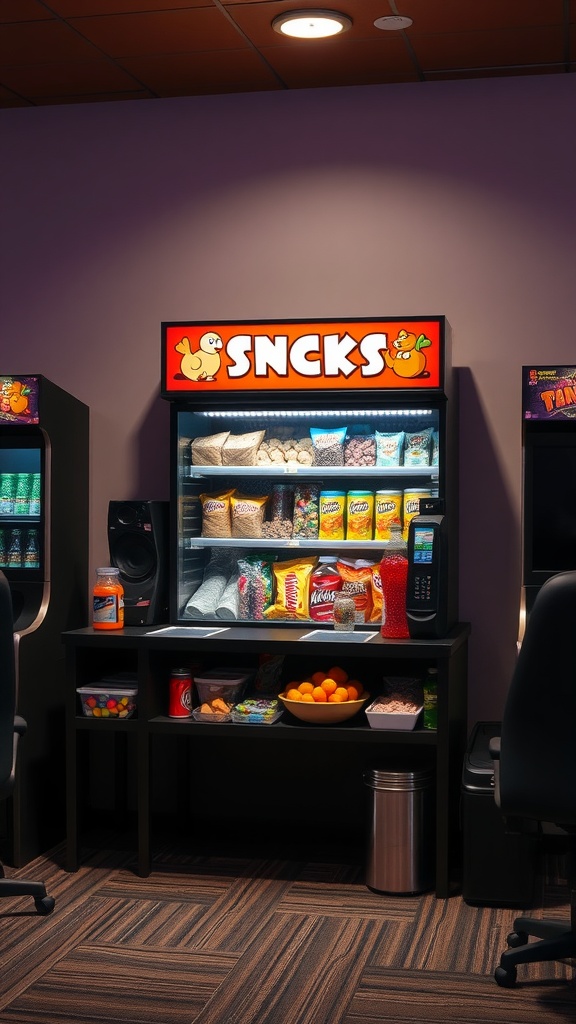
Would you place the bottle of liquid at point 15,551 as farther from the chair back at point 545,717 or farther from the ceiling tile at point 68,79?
→ the chair back at point 545,717

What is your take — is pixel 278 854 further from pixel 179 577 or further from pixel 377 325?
pixel 377 325

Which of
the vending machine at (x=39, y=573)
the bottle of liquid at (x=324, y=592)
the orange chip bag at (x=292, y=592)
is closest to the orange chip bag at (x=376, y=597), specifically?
the bottle of liquid at (x=324, y=592)

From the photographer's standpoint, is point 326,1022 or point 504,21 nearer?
point 326,1022

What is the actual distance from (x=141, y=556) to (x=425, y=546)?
49.5 inches

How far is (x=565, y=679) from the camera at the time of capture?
2957mm

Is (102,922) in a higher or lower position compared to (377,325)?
lower

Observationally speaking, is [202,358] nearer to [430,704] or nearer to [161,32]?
[161,32]

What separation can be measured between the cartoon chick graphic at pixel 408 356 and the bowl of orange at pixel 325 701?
1232 millimetres

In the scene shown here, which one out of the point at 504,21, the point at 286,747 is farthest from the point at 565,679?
the point at 504,21

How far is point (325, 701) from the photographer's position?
416 centimetres

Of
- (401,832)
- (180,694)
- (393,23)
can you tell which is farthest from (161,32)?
(401,832)

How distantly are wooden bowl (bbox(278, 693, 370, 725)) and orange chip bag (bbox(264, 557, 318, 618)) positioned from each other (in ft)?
1.83

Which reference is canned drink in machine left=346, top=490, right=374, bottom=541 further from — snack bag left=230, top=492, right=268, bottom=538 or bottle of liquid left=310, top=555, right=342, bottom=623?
snack bag left=230, top=492, right=268, bottom=538

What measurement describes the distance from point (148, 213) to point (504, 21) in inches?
70.4
